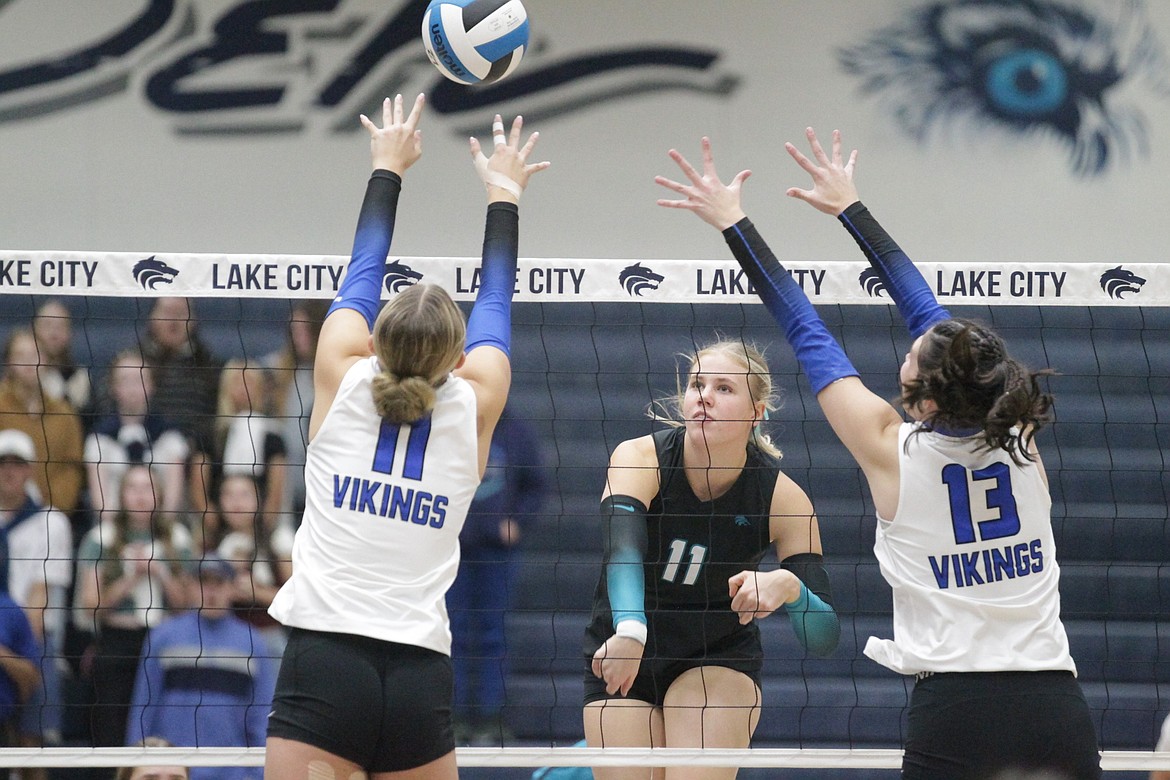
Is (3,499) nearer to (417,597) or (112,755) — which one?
(112,755)

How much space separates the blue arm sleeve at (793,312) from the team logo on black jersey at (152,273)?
6.22ft

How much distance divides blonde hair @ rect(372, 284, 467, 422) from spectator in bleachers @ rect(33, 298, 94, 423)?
3438 millimetres

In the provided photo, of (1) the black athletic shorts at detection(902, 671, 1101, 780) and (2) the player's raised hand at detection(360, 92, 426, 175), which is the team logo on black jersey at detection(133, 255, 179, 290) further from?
(1) the black athletic shorts at detection(902, 671, 1101, 780)

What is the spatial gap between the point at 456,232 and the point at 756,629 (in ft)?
11.2

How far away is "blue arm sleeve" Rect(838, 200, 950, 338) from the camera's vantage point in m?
3.26

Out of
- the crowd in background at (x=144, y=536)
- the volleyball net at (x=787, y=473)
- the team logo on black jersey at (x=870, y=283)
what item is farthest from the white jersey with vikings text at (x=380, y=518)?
the volleyball net at (x=787, y=473)

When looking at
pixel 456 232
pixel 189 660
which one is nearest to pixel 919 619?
pixel 189 660

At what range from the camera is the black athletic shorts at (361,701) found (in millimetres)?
2760

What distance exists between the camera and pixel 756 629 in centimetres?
412

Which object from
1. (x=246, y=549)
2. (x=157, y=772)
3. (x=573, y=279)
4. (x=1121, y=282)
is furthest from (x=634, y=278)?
(x=157, y=772)

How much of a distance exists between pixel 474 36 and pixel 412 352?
1638mm

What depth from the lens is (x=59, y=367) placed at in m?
5.88

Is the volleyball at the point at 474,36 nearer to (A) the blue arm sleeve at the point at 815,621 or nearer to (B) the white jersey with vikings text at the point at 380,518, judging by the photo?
(B) the white jersey with vikings text at the point at 380,518

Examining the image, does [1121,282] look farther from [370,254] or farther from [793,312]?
[370,254]
